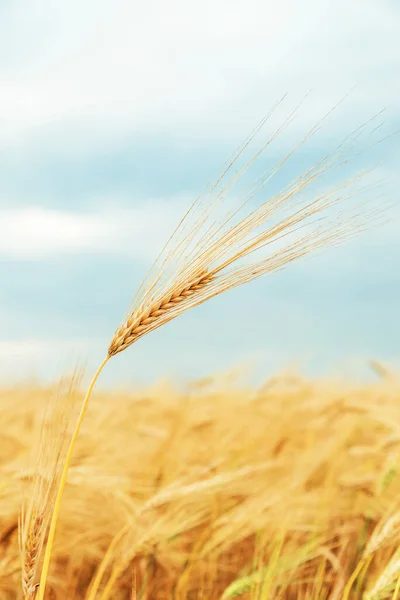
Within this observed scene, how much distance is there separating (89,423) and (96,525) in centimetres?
46

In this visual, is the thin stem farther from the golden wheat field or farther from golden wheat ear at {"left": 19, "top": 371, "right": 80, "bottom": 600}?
the golden wheat field

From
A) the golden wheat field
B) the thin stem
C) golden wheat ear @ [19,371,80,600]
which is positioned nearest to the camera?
the thin stem

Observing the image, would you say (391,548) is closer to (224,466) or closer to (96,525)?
(224,466)

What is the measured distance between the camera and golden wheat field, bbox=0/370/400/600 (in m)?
1.50

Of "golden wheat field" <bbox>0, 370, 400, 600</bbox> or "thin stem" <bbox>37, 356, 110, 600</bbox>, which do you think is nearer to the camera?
"thin stem" <bbox>37, 356, 110, 600</bbox>

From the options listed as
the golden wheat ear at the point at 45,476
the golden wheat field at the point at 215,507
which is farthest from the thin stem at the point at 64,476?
the golden wheat field at the point at 215,507

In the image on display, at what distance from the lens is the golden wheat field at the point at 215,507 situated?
150 centimetres

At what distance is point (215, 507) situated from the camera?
1.73 meters

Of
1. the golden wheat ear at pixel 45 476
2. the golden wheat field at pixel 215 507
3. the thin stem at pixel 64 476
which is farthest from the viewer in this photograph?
the golden wheat field at pixel 215 507

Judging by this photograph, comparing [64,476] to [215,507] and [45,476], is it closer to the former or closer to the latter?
[45,476]

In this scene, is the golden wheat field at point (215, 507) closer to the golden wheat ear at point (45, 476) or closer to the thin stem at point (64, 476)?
the golden wheat ear at point (45, 476)

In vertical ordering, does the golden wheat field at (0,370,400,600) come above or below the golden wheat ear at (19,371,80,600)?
below

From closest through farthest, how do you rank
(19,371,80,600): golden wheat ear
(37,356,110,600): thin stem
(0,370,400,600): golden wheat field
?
(37,356,110,600): thin stem, (19,371,80,600): golden wheat ear, (0,370,400,600): golden wheat field

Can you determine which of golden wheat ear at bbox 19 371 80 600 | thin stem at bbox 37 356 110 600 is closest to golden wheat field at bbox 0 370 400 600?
golden wheat ear at bbox 19 371 80 600
